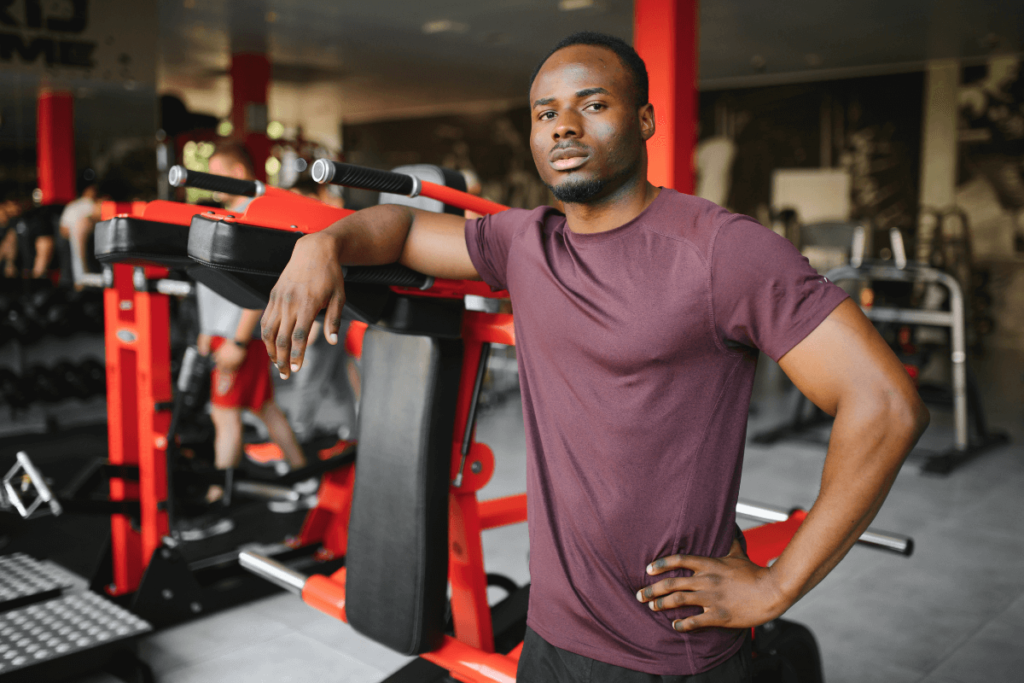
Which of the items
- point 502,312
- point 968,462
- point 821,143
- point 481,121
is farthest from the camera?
point 481,121

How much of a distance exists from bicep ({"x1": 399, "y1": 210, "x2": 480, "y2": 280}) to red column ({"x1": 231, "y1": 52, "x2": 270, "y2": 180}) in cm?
847

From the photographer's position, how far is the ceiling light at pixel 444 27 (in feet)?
24.8

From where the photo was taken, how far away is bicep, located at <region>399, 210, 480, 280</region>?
50.9 inches

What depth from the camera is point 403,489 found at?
152 centimetres

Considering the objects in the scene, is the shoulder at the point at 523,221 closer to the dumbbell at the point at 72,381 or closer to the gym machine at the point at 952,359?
the gym machine at the point at 952,359

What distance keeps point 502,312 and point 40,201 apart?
17.0 feet

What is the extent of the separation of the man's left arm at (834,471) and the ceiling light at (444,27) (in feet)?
24.2

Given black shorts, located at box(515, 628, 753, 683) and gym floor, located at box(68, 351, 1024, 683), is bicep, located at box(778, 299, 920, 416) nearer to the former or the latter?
black shorts, located at box(515, 628, 753, 683)

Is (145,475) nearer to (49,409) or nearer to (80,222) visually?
(80,222)

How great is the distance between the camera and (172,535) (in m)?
2.52

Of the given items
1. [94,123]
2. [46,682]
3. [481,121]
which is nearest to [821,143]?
[481,121]

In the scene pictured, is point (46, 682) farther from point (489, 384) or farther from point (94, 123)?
point (94, 123)

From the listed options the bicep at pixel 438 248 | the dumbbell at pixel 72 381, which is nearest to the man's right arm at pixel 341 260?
the bicep at pixel 438 248

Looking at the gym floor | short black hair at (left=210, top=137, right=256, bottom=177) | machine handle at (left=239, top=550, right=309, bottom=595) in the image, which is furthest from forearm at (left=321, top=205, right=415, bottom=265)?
short black hair at (left=210, top=137, right=256, bottom=177)
